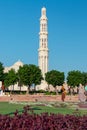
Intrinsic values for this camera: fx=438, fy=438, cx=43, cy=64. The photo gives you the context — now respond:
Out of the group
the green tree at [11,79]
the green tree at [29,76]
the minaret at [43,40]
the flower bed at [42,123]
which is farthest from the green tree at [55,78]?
the flower bed at [42,123]

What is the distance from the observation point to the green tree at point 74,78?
247 feet

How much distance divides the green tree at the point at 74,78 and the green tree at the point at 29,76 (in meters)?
7.12

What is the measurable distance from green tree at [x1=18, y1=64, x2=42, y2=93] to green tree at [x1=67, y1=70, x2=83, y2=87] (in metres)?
7.12

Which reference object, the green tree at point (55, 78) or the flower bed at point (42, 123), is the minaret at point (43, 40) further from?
the flower bed at point (42, 123)

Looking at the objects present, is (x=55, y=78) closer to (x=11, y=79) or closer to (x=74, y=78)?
(x=74, y=78)

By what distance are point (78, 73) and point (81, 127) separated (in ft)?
236

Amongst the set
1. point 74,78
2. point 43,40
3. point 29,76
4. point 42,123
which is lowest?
point 42,123

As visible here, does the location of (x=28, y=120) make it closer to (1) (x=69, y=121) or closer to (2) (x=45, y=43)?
(1) (x=69, y=121)

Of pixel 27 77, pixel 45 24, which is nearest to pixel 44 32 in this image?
pixel 45 24

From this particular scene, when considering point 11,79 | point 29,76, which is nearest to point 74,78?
point 29,76

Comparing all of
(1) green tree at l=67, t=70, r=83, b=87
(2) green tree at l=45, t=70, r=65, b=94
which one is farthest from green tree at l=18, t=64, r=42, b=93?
(1) green tree at l=67, t=70, r=83, b=87

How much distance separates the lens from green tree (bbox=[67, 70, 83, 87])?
75.2 m

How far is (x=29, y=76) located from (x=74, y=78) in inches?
371

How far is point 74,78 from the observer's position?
75.8 metres
